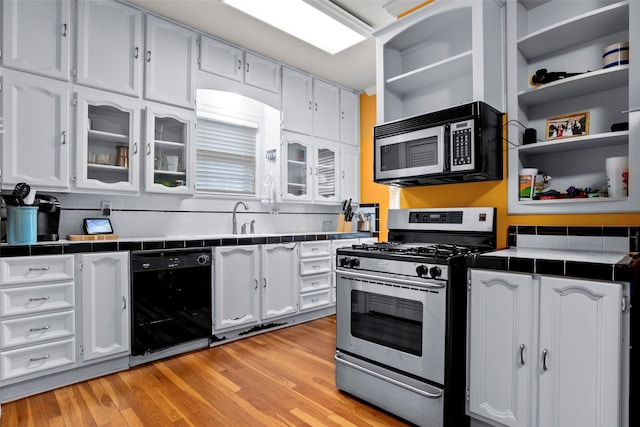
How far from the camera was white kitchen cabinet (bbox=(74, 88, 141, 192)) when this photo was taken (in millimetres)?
2639

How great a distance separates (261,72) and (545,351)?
3475 millimetres

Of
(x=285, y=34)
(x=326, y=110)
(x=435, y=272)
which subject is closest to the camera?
(x=435, y=272)

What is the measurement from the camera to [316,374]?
8.34 feet

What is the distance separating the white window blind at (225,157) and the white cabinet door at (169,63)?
508 millimetres

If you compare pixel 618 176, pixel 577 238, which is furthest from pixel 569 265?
pixel 618 176

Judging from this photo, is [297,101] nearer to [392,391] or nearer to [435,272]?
[435,272]

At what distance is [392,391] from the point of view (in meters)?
2.00

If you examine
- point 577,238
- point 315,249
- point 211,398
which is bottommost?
point 211,398

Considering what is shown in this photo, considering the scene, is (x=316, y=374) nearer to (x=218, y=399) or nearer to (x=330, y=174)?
(x=218, y=399)

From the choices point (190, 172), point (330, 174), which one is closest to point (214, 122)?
point (190, 172)

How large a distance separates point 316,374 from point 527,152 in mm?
2040

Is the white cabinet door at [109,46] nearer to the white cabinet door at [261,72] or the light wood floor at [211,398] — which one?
the white cabinet door at [261,72]

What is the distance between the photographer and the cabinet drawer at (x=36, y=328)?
216 centimetres

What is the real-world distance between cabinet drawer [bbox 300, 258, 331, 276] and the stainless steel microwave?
4.82ft
